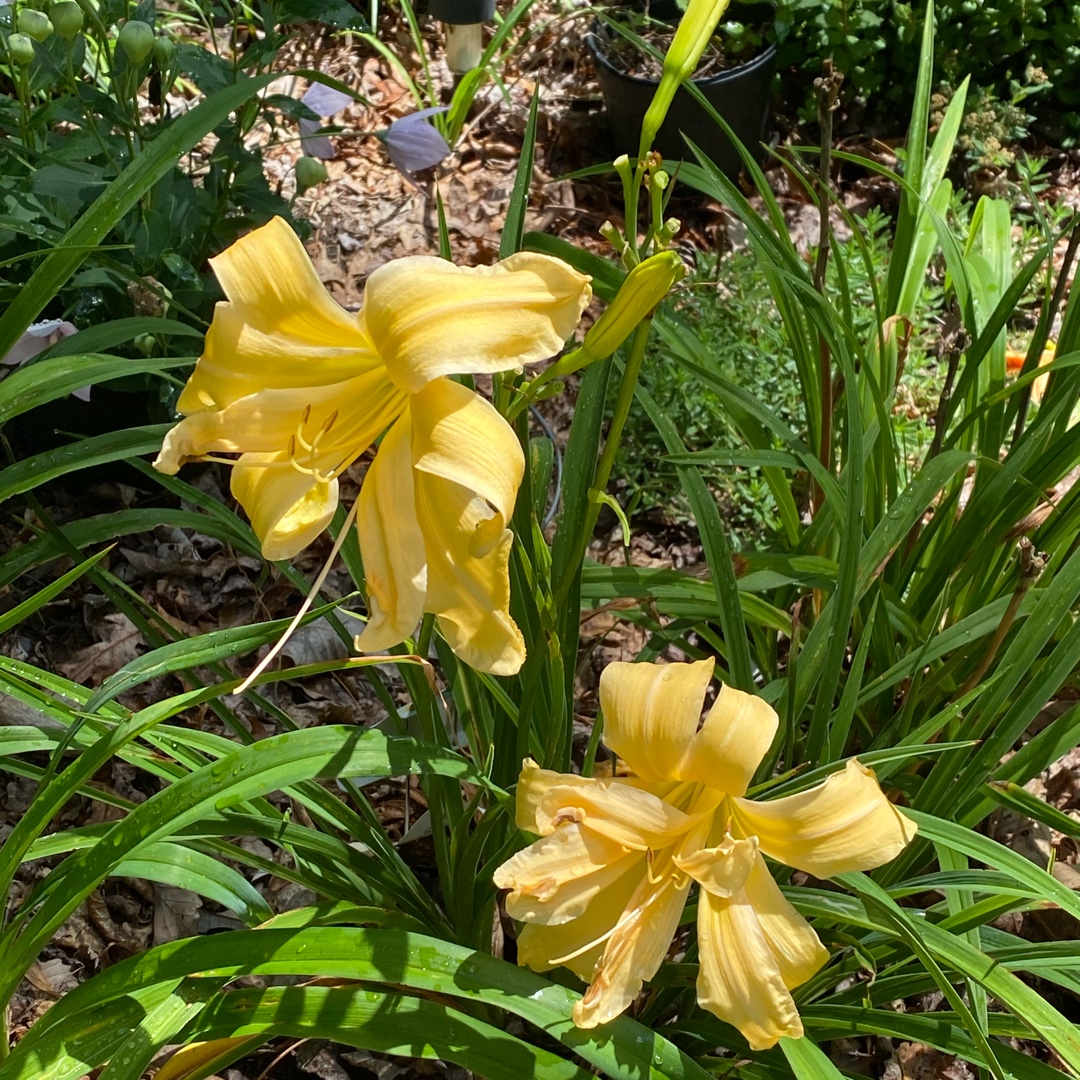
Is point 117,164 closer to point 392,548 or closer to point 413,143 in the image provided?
point 413,143

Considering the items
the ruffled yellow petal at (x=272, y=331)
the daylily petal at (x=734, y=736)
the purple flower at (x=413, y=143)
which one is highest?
the ruffled yellow petal at (x=272, y=331)

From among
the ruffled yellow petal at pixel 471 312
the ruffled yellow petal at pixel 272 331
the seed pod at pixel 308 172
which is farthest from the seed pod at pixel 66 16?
the ruffled yellow petal at pixel 471 312

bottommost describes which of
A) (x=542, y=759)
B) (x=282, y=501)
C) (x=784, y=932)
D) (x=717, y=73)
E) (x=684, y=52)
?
(x=542, y=759)

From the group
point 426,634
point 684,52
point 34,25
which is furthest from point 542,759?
point 34,25

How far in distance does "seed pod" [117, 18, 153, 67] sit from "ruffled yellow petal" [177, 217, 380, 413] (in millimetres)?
957

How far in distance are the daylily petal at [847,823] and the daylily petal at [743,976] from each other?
84 mm

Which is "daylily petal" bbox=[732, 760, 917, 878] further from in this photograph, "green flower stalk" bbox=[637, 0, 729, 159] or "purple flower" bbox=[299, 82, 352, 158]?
"purple flower" bbox=[299, 82, 352, 158]

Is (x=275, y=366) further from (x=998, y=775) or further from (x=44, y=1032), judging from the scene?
(x=998, y=775)

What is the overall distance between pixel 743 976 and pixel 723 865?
116mm

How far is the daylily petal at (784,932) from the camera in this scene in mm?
942

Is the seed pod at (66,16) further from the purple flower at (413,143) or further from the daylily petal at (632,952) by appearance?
the daylily petal at (632,952)

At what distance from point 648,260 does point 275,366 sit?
355 millimetres

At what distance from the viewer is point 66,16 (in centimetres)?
158

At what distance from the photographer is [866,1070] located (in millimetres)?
1551
